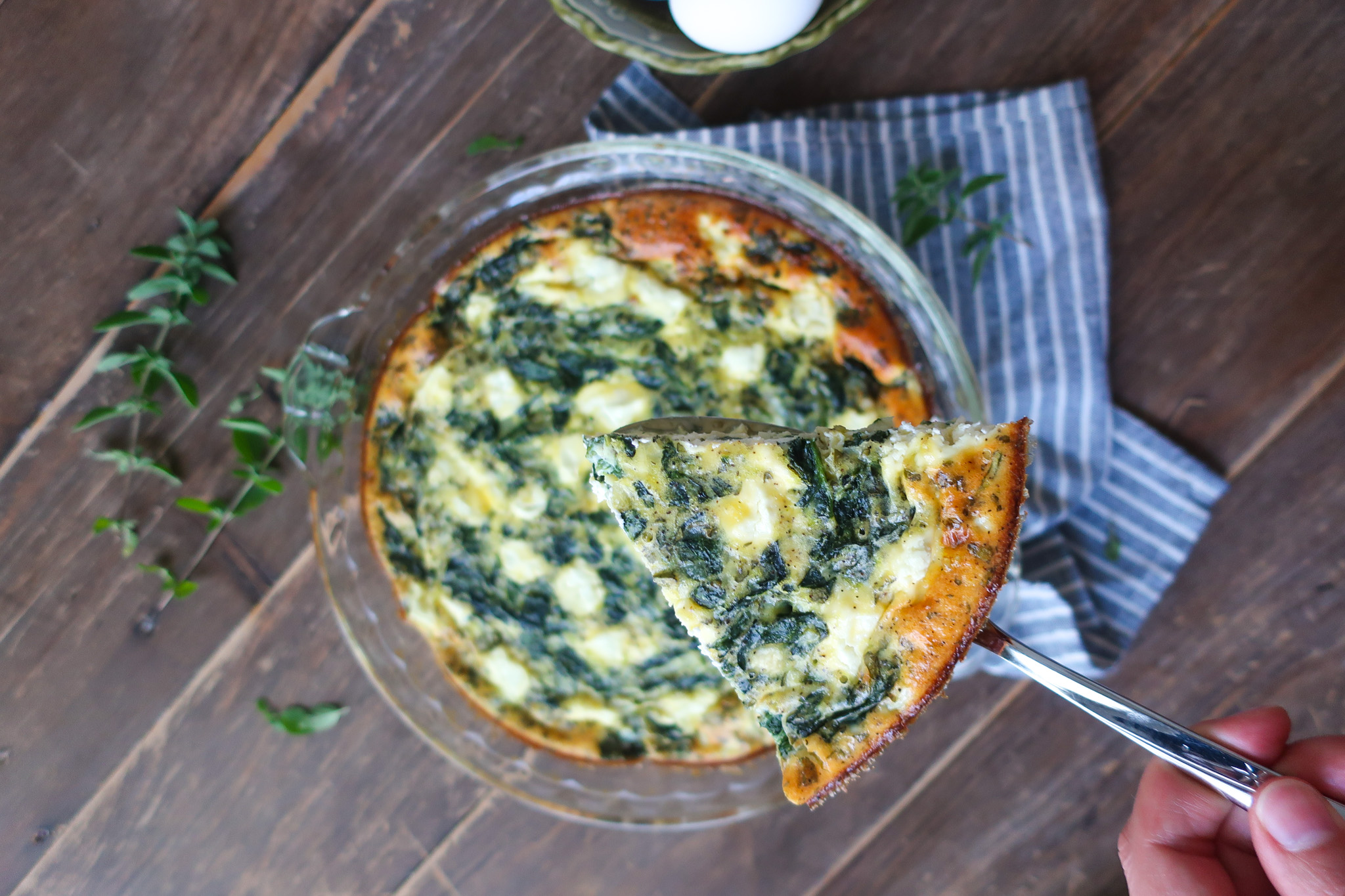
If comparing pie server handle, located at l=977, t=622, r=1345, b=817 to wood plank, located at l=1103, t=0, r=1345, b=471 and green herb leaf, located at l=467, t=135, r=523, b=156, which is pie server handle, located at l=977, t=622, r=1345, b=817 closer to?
wood plank, located at l=1103, t=0, r=1345, b=471

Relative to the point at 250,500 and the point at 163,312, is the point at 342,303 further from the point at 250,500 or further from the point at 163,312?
the point at 250,500

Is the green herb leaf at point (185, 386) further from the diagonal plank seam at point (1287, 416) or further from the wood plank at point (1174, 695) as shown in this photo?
the diagonal plank seam at point (1287, 416)

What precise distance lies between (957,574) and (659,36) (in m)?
1.48

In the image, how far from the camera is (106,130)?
2.38 metres

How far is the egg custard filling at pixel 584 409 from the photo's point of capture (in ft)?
6.72

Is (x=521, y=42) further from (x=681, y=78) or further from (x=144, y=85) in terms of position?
(x=144, y=85)

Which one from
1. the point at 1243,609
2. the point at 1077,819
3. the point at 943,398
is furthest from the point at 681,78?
the point at 1077,819

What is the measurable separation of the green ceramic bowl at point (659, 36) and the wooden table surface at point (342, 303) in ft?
0.86

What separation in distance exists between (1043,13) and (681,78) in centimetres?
99

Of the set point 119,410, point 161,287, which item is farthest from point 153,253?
point 119,410

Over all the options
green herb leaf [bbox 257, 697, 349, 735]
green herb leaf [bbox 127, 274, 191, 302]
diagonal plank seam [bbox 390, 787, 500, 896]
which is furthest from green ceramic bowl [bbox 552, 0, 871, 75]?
diagonal plank seam [bbox 390, 787, 500, 896]

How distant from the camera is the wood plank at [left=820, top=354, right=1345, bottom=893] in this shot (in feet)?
7.90

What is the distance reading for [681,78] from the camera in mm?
2381

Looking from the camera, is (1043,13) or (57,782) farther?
(57,782)
